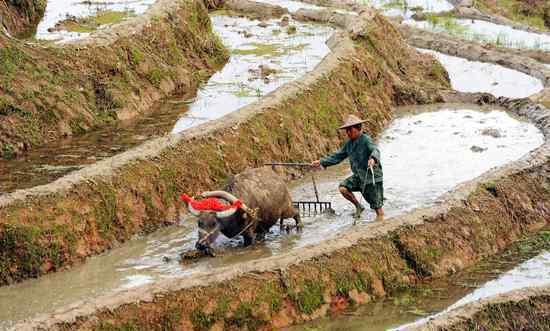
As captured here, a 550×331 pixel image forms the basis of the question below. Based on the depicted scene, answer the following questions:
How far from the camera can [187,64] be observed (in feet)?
57.4

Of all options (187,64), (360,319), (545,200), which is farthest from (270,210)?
(187,64)

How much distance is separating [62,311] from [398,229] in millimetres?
3632

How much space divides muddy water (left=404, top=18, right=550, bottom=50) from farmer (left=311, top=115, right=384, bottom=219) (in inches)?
471

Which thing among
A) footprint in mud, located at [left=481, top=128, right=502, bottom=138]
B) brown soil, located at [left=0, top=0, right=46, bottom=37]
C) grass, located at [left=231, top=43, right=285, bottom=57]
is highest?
brown soil, located at [left=0, top=0, right=46, bottom=37]

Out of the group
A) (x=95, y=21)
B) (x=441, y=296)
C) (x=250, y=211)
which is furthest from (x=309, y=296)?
(x=95, y=21)

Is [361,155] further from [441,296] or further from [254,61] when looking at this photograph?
[254,61]

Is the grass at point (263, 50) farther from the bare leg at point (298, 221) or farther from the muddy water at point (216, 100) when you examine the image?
the bare leg at point (298, 221)

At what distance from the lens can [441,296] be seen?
9.16 m

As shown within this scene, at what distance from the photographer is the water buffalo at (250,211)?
9.67 metres

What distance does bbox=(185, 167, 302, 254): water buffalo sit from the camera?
31.7 ft

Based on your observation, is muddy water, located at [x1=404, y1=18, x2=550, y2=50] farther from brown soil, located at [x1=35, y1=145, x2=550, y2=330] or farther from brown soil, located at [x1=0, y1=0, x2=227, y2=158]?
brown soil, located at [x1=35, y1=145, x2=550, y2=330]

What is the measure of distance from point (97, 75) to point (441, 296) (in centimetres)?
745

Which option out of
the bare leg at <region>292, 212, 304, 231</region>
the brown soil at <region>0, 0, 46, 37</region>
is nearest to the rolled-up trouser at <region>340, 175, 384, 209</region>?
the bare leg at <region>292, 212, 304, 231</region>

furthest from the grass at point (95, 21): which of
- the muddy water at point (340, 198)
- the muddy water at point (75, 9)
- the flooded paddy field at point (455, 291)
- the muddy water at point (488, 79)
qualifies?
the flooded paddy field at point (455, 291)
